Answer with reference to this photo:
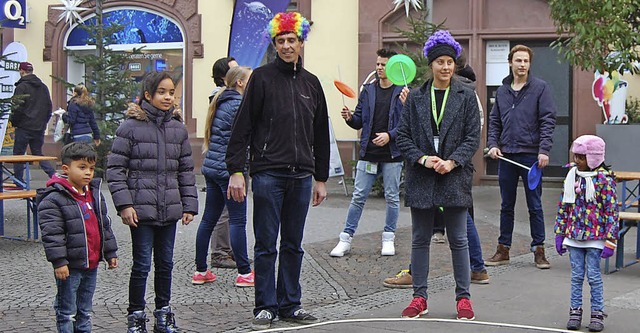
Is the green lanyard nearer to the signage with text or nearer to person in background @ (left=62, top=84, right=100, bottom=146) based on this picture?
the signage with text

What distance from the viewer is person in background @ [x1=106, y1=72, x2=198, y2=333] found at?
6023 millimetres

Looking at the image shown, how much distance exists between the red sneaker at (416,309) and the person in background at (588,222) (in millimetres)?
974

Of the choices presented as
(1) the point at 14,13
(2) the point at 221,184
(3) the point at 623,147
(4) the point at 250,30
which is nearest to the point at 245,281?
(2) the point at 221,184

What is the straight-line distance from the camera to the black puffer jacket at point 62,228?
A: 539 cm

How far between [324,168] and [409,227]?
4.86 meters

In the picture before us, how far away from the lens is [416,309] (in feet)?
21.5

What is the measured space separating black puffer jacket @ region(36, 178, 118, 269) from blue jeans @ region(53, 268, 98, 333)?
0.37 feet

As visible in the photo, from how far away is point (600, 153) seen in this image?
21.5 feet

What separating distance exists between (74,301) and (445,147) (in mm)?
2639

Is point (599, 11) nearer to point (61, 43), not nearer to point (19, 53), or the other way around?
point (19, 53)

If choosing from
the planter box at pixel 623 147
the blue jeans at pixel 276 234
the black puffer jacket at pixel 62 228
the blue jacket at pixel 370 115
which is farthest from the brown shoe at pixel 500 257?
the planter box at pixel 623 147

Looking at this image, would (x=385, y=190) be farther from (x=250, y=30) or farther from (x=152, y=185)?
(x=250, y=30)

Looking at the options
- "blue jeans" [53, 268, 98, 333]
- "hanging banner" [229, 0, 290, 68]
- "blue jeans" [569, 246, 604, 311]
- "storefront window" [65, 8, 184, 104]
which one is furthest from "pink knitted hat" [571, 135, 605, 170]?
"storefront window" [65, 8, 184, 104]

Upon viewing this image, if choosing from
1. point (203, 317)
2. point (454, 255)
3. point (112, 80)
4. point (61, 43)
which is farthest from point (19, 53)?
point (61, 43)
